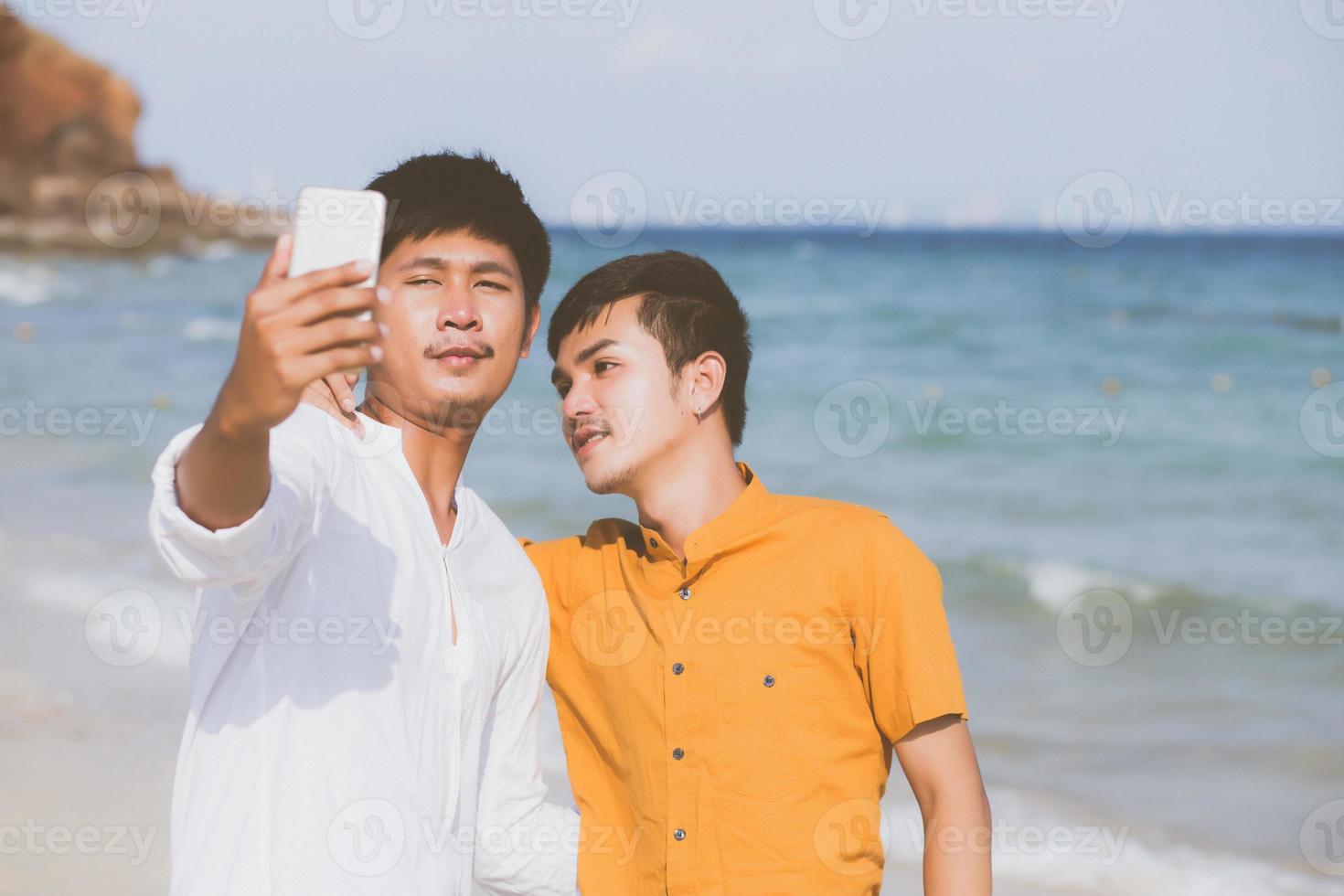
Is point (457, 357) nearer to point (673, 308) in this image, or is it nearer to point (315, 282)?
point (673, 308)

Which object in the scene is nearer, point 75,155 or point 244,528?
point 244,528

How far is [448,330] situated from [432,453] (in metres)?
0.32

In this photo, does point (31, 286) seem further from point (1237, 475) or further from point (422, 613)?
point (422, 613)

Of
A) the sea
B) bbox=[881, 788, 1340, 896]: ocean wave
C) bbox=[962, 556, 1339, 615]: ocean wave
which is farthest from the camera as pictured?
bbox=[962, 556, 1339, 615]: ocean wave

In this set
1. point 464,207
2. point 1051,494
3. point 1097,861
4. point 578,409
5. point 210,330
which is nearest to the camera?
point 464,207

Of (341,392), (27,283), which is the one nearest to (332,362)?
(341,392)

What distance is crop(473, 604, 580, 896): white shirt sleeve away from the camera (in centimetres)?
307

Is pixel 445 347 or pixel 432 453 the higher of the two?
pixel 445 347

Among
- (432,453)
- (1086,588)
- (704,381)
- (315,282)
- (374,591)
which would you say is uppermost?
(1086,588)

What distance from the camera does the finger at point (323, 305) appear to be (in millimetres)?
1767

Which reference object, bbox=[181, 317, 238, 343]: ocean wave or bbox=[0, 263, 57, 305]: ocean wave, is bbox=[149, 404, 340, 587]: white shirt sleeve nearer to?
bbox=[181, 317, 238, 343]: ocean wave

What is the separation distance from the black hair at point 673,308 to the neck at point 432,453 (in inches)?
18.2

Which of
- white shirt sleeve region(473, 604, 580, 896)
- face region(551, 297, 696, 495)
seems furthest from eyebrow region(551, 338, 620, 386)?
white shirt sleeve region(473, 604, 580, 896)

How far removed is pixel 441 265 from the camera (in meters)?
2.99
